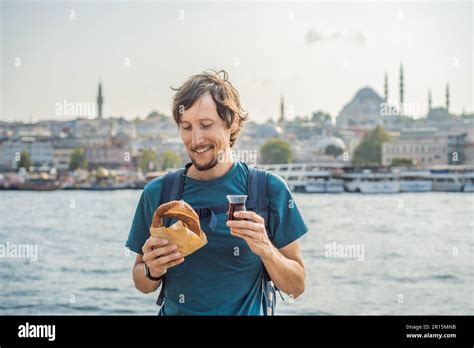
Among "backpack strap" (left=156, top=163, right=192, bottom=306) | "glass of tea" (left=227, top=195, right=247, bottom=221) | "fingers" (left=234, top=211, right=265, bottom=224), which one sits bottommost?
"fingers" (left=234, top=211, right=265, bottom=224)

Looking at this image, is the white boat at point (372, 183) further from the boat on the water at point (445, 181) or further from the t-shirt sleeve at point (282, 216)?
the t-shirt sleeve at point (282, 216)

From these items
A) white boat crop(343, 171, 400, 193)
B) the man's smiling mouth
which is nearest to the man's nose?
the man's smiling mouth

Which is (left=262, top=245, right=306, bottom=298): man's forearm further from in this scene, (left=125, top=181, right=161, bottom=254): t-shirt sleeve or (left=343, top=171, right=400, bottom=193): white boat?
(left=343, top=171, right=400, bottom=193): white boat

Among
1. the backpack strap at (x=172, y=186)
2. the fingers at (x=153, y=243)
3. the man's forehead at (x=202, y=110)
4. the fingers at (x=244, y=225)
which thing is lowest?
the fingers at (x=153, y=243)

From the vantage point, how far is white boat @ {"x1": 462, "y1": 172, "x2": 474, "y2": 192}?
2042 cm

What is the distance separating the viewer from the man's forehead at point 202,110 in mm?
1277

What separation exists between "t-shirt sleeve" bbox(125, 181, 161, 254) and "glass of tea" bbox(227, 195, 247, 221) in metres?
0.14

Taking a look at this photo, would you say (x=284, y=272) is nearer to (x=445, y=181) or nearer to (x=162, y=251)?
(x=162, y=251)

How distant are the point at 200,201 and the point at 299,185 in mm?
18541

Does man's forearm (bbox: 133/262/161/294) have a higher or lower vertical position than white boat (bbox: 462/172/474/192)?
higher

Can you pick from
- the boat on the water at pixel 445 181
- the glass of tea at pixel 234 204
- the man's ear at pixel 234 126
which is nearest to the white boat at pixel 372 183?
the boat on the water at pixel 445 181

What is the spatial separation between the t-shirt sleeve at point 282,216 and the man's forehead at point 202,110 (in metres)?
0.14

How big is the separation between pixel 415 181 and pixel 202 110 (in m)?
20.6
